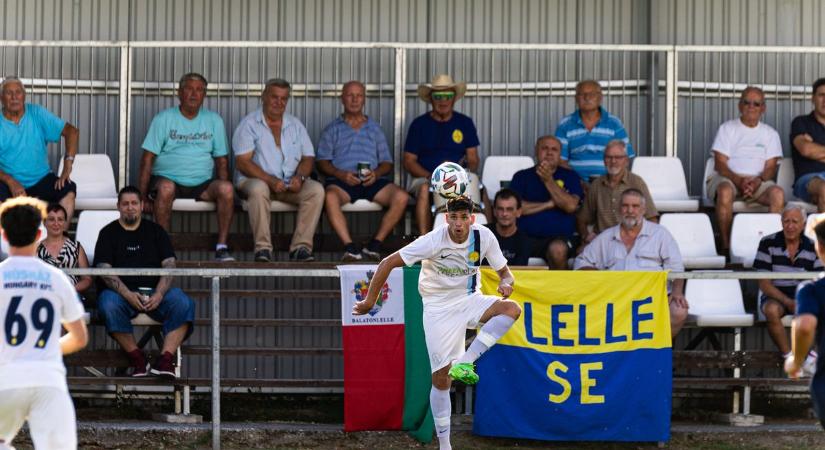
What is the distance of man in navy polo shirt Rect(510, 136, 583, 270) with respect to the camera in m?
14.0

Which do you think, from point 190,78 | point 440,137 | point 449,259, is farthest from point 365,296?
point 190,78

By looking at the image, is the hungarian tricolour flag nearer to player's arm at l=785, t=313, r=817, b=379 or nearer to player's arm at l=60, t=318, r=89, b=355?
player's arm at l=60, t=318, r=89, b=355

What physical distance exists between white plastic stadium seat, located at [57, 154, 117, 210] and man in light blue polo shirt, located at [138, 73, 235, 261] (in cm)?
32

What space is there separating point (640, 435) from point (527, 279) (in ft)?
5.29

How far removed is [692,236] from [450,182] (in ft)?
13.3

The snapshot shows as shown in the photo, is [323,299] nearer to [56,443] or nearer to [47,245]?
[47,245]

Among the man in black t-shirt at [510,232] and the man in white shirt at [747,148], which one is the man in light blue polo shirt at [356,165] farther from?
the man in white shirt at [747,148]

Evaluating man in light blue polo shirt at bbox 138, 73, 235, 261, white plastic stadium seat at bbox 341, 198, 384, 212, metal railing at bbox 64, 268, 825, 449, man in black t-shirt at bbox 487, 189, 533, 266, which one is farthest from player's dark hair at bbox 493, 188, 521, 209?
man in light blue polo shirt at bbox 138, 73, 235, 261

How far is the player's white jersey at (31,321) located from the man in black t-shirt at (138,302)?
16.2ft

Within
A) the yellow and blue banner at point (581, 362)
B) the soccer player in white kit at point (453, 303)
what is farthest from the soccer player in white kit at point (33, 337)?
the yellow and blue banner at point (581, 362)

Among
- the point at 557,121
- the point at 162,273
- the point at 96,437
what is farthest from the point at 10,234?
the point at 557,121

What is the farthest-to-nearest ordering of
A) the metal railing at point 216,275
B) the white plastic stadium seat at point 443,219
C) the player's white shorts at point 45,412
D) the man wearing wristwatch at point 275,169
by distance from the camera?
1. the man wearing wristwatch at point 275,169
2. the white plastic stadium seat at point 443,219
3. the metal railing at point 216,275
4. the player's white shorts at point 45,412

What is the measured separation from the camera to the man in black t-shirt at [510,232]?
13305 millimetres

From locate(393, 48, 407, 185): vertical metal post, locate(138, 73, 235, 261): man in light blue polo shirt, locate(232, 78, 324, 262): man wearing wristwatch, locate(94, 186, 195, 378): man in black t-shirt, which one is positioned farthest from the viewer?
locate(393, 48, 407, 185): vertical metal post
